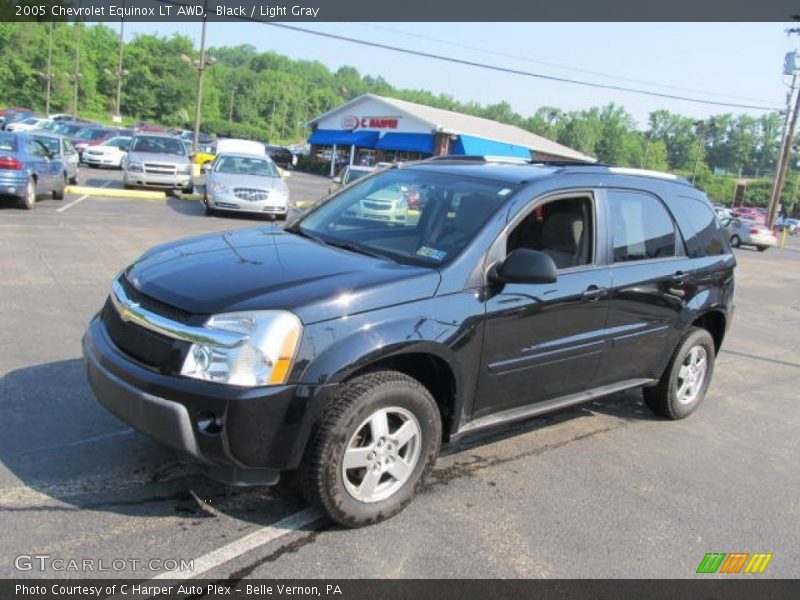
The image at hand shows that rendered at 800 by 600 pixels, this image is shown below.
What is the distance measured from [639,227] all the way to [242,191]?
1216 centimetres

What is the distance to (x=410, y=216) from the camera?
14.1ft

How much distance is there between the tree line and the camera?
78.9 meters

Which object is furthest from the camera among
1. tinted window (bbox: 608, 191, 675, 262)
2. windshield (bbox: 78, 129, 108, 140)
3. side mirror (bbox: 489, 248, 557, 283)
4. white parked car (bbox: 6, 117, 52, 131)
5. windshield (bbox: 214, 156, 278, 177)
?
white parked car (bbox: 6, 117, 52, 131)

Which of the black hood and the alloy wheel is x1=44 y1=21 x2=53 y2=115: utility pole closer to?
the black hood

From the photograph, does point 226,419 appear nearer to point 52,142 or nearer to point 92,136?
point 52,142

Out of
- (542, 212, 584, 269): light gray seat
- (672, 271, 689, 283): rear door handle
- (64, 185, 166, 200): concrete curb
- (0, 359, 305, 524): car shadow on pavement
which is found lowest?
(0, 359, 305, 524): car shadow on pavement

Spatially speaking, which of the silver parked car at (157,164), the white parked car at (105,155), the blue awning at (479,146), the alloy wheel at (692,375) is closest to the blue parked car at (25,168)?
the silver parked car at (157,164)

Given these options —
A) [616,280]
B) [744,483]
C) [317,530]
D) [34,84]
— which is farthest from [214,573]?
[34,84]

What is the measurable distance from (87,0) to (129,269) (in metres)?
53.2

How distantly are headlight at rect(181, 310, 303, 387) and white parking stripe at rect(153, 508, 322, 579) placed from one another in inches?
30.2

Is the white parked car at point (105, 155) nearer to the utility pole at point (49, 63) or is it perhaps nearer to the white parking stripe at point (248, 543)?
the white parking stripe at point (248, 543)

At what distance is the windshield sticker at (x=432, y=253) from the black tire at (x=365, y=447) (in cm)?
73

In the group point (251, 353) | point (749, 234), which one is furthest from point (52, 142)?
point (749, 234)

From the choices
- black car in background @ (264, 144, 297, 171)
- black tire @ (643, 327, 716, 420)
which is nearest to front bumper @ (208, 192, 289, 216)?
black tire @ (643, 327, 716, 420)
